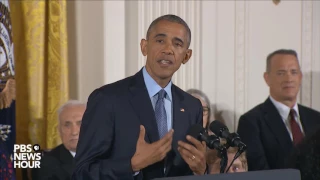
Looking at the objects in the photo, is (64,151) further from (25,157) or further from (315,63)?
(315,63)

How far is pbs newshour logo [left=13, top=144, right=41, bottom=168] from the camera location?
13.6 ft

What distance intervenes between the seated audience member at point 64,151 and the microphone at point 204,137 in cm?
161

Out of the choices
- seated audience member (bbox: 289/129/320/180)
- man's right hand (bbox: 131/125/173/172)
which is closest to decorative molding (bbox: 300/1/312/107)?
seated audience member (bbox: 289/129/320/180)

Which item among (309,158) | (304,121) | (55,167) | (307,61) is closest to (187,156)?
(309,158)

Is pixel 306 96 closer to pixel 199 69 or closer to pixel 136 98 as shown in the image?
pixel 199 69

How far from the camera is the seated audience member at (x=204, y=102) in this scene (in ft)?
14.0

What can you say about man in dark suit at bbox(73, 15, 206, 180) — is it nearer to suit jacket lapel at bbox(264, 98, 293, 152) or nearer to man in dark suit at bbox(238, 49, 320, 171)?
man in dark suit at bbox(238, 49, 320, 171)

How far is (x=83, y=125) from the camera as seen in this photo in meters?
2.53

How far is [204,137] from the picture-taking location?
94.7 inches

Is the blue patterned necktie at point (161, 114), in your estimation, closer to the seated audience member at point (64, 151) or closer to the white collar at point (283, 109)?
the seated audience member at point (64, 151)

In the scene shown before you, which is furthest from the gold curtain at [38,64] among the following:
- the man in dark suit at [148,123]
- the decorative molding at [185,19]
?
the man in dark suit at [148,123]

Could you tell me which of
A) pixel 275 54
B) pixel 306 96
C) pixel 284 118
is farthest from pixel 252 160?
pixel 306 96

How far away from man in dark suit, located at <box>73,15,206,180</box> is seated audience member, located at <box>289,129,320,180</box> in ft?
1.98

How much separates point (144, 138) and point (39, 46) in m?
2.14
